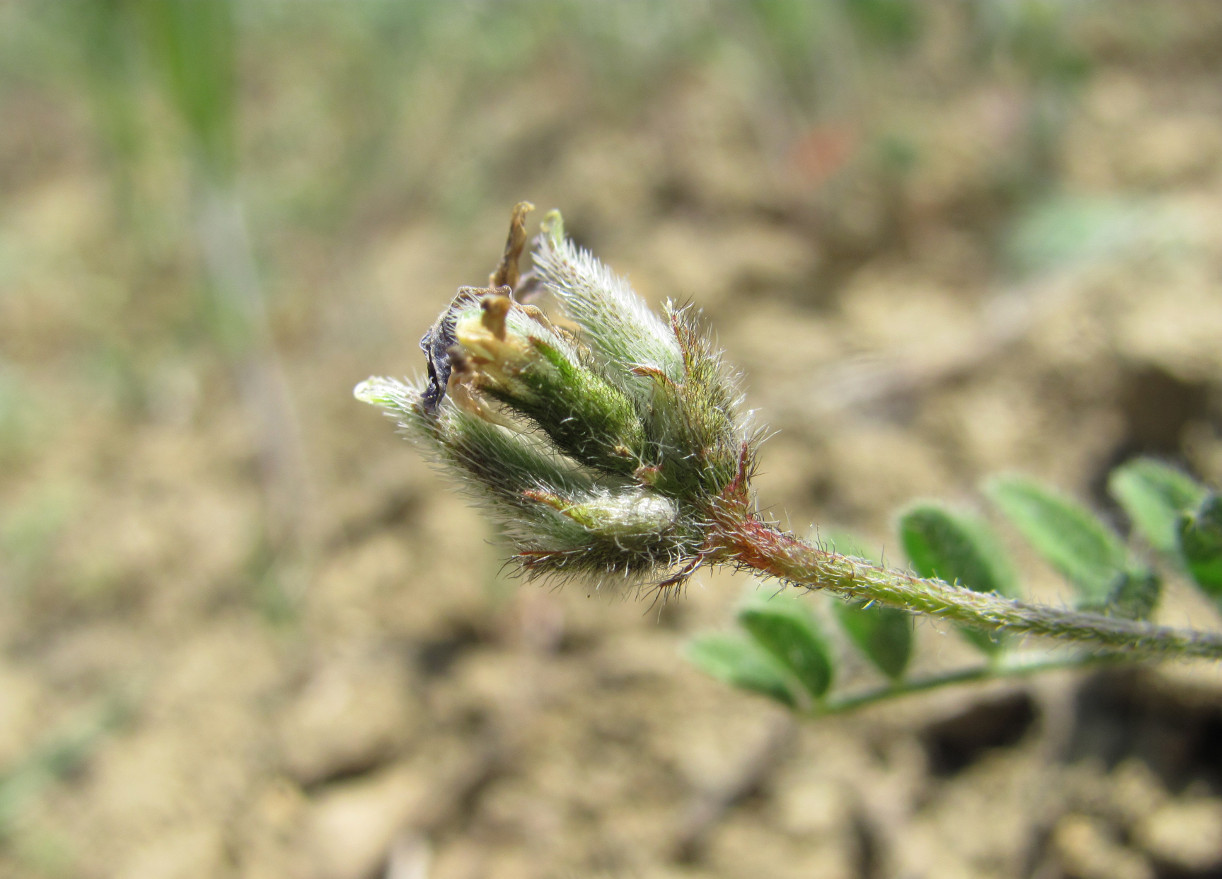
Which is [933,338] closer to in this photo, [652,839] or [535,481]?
[652,839]

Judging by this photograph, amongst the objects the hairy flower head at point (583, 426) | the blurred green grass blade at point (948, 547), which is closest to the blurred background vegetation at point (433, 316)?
the blurred green grass blade at point (948, 547)

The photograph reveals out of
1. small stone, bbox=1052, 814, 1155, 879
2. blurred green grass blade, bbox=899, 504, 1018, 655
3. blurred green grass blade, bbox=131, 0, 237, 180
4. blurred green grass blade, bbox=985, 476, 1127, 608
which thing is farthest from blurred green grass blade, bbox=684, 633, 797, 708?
blurred green grass blade, bbox=131, 0, 237, 180

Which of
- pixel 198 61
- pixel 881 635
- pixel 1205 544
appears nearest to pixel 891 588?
pixel 881 635

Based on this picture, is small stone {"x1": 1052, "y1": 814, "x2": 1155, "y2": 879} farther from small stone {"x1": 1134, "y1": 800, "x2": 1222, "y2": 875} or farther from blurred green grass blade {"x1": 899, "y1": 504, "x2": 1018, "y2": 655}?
blurred green grass blade {"x1": 899, "y1": 504, "x2": 1018, "y2": 655}

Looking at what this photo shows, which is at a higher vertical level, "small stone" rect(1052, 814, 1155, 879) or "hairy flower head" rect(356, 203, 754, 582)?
"hairy flower head" rect(356, 203, 754, 582)

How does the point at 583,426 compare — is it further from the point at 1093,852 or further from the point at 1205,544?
the point at 1093,852

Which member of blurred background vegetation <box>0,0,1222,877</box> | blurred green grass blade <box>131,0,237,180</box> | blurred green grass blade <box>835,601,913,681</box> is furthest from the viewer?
blurred green grass blade <box>131,0,237,180</box>

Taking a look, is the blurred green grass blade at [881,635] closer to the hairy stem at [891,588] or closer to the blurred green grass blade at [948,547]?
the blurred green grass blade at [948,547]
